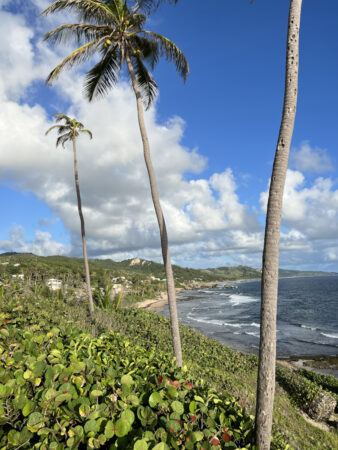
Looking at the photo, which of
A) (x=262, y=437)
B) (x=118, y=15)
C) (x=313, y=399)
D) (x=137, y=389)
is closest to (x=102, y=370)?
(x=137, y=389)

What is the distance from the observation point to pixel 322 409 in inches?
381

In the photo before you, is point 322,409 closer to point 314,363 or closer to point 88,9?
point 314,363

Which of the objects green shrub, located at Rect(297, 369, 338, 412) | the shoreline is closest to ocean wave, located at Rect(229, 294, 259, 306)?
the shoreline

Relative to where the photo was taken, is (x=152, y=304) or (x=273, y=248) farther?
(x=152, y=304)

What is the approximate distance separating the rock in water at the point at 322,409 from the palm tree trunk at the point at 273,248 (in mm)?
8769

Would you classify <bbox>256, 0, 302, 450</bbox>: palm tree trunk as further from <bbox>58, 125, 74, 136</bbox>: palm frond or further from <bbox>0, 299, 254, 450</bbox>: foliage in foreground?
<bbox>58, 125, 74, 136</bbox>: palm frond

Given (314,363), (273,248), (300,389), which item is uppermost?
(273,248)

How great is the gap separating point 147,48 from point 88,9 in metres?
2.35

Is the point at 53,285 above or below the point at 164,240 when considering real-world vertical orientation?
below

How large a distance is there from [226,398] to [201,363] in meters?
11.0

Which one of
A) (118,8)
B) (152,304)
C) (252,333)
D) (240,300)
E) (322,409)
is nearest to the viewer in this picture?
(118,8)

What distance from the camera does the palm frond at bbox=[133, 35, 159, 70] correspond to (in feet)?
30.6

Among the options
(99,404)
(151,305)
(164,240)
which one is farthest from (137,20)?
(151,305)

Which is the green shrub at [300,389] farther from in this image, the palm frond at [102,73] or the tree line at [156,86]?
the palm frond at [102,73]
